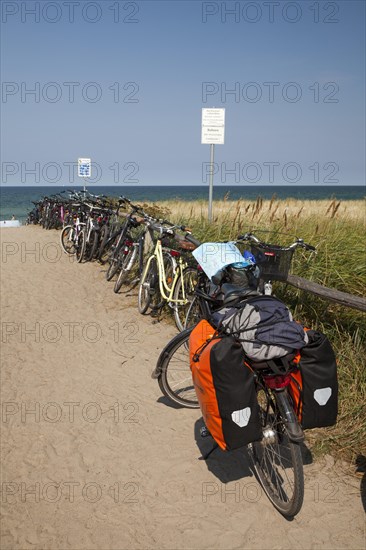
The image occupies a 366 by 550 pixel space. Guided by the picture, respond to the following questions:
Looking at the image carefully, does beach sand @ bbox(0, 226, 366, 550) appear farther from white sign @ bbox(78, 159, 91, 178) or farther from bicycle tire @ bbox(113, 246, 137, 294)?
white sign @ bbox(78, 159, 91, 178)

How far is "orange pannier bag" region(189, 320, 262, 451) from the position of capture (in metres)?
2.48

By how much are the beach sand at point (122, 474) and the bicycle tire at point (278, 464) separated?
0.32 ft

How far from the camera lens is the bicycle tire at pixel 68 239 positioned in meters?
11.7

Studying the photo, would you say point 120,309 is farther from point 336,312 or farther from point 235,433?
point 235,433

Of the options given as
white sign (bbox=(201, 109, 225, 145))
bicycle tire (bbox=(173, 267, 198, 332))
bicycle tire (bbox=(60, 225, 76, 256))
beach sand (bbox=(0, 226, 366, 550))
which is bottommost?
beach sand (bbox=(0, 226, 366, 550))

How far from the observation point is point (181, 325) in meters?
5.93

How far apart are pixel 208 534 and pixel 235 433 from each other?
0.71 metres

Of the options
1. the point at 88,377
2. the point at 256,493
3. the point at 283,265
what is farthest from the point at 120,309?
the point at 256,493

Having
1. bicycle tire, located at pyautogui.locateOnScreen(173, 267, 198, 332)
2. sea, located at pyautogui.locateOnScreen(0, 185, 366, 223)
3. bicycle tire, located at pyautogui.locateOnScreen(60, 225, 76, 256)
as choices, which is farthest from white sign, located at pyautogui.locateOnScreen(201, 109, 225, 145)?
bicycle tire, located at pyautogui.locateOnScreen(60, 225, 76, 256)

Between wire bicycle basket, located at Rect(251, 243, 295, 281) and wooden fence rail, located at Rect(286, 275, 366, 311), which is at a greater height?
wire bicycle basket, located at Rect(251, 243, 295, 281)

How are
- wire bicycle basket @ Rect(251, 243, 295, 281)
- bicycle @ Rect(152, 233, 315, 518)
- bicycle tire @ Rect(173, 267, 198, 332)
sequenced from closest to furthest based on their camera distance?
bicycle @ Rect(152, 233, 315, 518) < wire bicycle basket @ Rect(251, 243, 295, 281) < bicycle tire @ Rect(173, 267, 198, 332)

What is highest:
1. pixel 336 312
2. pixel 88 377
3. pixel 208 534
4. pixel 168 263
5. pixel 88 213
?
pixel 88 213

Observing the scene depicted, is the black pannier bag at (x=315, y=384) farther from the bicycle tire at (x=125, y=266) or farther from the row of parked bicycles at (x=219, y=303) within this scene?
the bicycle tire at (x=125, y=266)

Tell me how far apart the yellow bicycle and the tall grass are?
3.16 feet
